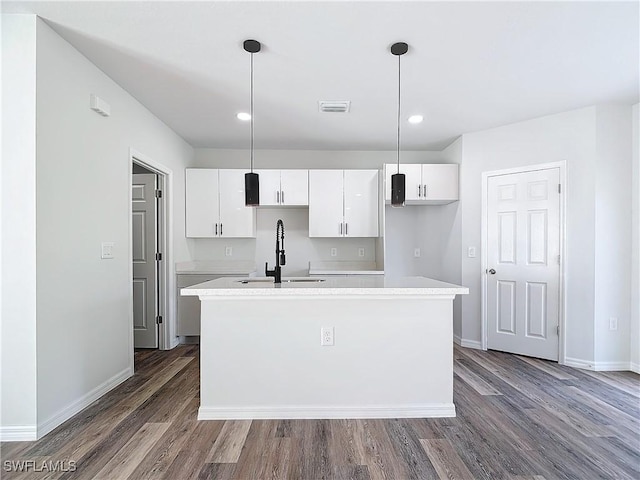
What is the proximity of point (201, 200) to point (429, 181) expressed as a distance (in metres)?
2.92

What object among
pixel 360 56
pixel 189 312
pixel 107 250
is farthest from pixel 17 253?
pixel 360 56

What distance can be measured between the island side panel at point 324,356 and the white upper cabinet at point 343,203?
2.14 meters

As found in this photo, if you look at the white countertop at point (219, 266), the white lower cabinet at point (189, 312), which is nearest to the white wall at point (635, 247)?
the white countertop at point (219, 266)

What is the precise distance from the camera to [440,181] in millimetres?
4262

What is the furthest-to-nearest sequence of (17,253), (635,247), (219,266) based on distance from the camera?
(219,266)
(635,247)
(17,253)

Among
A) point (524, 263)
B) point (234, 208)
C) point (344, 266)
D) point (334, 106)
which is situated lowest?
point (344, 266)

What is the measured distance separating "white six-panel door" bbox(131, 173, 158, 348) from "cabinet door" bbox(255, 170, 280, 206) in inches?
50.0

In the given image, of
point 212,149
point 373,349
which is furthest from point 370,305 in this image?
point 212,149

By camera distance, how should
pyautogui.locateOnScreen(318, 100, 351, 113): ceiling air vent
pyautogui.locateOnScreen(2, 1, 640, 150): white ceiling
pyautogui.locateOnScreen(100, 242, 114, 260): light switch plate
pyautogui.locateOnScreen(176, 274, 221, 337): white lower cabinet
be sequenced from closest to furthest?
pyautogui.locateOnScreen(2, 1, 640, 150): white ceiling → pyautogui.locateOnScreen(100, 242, 114, 260): light switch plate → pyautogui.locateOnScreen(318, 100, 351, 113): ceiling air vent → pyautogui.locateOnScreen(176, 274, 221, 337): white lower cabinet

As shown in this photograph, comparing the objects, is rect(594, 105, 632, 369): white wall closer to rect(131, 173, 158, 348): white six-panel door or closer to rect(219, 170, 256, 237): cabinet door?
rect(219, 170, 256, 237): cabinet door

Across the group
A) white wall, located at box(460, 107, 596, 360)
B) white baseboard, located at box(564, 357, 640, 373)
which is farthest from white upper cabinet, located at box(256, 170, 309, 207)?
white baseboard, located at box(564, 357, 640, 373)

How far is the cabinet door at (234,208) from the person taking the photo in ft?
14.5

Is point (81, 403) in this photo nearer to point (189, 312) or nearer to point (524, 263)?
point (189, 312)

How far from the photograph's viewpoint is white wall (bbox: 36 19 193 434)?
215cm
